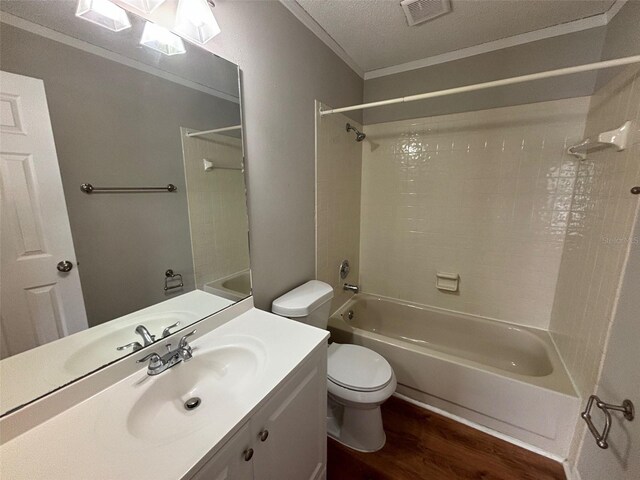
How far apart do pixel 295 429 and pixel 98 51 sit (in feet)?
4.57

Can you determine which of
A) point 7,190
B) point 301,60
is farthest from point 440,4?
point 7,190

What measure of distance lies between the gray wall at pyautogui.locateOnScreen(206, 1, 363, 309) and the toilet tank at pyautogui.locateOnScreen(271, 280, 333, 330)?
0.24 feet

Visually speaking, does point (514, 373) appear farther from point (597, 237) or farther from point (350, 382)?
point (350, 382)

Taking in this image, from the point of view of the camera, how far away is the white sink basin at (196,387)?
0.72m

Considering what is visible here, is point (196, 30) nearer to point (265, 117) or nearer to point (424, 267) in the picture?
point (265, 117)

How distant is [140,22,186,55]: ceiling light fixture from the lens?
86 centimetres

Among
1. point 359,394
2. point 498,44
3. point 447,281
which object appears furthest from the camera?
point 447,281

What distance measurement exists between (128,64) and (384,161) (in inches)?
74.1

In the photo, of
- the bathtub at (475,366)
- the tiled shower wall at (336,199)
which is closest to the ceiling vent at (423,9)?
the tiled shower wall at (336,199)

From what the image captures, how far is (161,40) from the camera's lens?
2.97 ft

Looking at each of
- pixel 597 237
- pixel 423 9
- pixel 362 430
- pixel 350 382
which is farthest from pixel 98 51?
pixel 597 237

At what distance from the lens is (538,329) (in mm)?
1896

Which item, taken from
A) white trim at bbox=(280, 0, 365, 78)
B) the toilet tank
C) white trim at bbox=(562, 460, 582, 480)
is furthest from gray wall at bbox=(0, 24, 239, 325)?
white trim at bbox=(562, 460, 582, 480)

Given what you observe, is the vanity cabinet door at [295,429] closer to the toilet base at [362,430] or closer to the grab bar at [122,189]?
the toilet base at [362,430]
